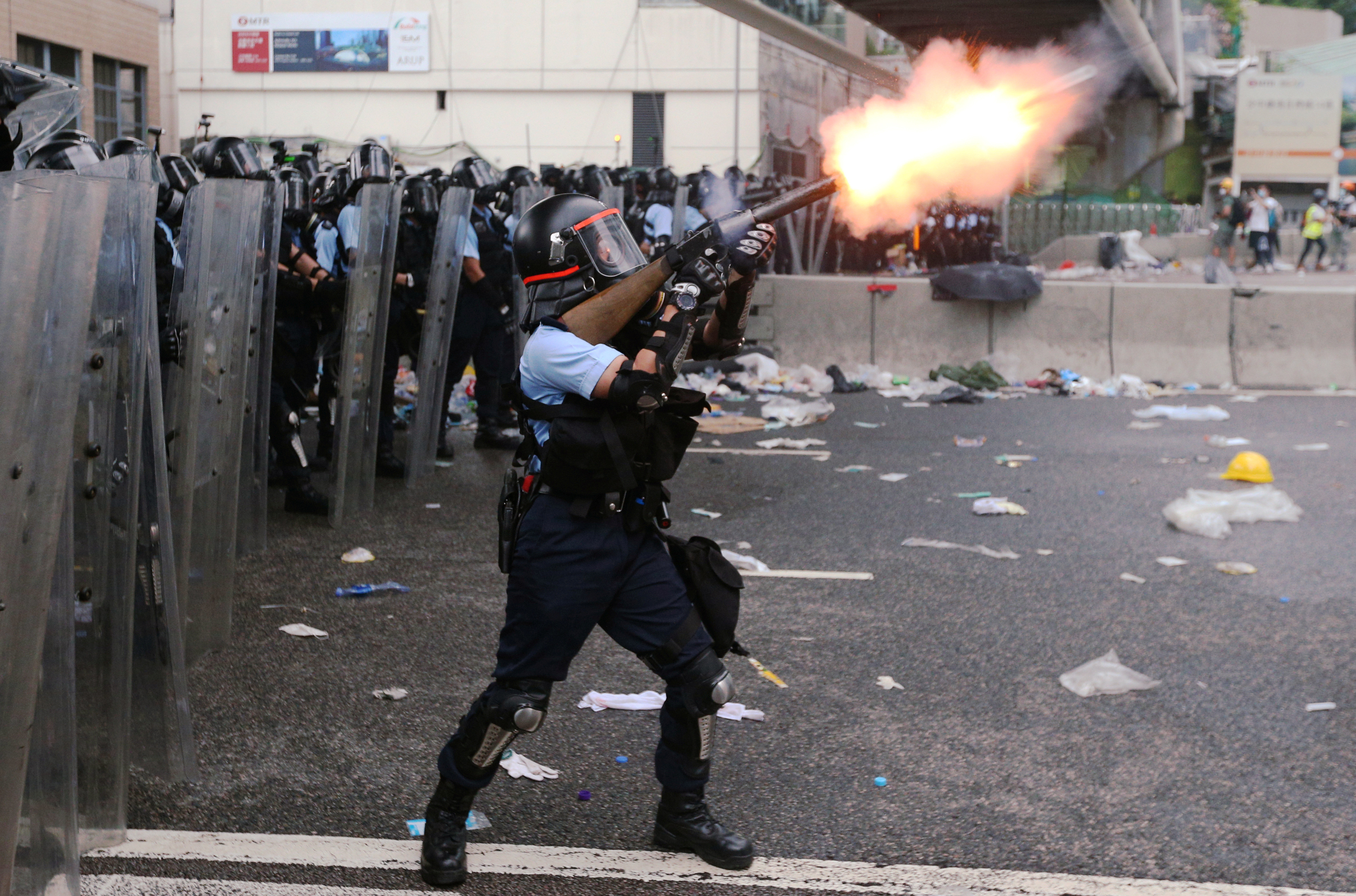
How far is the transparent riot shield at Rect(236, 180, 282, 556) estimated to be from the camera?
593 cm

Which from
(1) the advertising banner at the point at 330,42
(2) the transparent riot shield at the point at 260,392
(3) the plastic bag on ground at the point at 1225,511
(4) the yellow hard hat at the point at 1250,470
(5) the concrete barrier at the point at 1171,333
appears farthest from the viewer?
(1) the advertising banner at the point at 330,42

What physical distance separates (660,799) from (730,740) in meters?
0.77

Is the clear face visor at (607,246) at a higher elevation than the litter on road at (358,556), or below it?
higher

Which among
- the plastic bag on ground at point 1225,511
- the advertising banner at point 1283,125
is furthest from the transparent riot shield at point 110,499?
the advertising banner at point 1283,125

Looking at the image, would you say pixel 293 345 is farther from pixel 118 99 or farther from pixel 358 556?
pixel 118 99

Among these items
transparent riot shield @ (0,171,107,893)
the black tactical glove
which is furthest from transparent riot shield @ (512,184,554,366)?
transparent riot shield @ (0,171,107,893)

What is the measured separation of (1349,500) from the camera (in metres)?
8.21

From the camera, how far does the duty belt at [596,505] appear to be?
133 inches

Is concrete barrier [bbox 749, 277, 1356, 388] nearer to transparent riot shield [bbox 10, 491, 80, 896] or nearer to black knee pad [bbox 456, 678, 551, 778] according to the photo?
black knee pad [bbox 456, 678, 551, 778]

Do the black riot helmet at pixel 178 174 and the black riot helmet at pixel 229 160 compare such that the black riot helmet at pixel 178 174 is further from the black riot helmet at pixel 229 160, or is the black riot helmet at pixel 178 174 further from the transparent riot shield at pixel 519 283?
the transparent riot shield at pixel 519 283

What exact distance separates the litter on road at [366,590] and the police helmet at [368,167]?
3493mm

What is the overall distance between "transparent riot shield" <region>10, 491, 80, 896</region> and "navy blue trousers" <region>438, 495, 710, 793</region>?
92 cm

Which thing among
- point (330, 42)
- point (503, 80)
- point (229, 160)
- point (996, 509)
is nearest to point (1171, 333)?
point (996, 509)

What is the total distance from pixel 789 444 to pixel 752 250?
Result: 6705 mm
